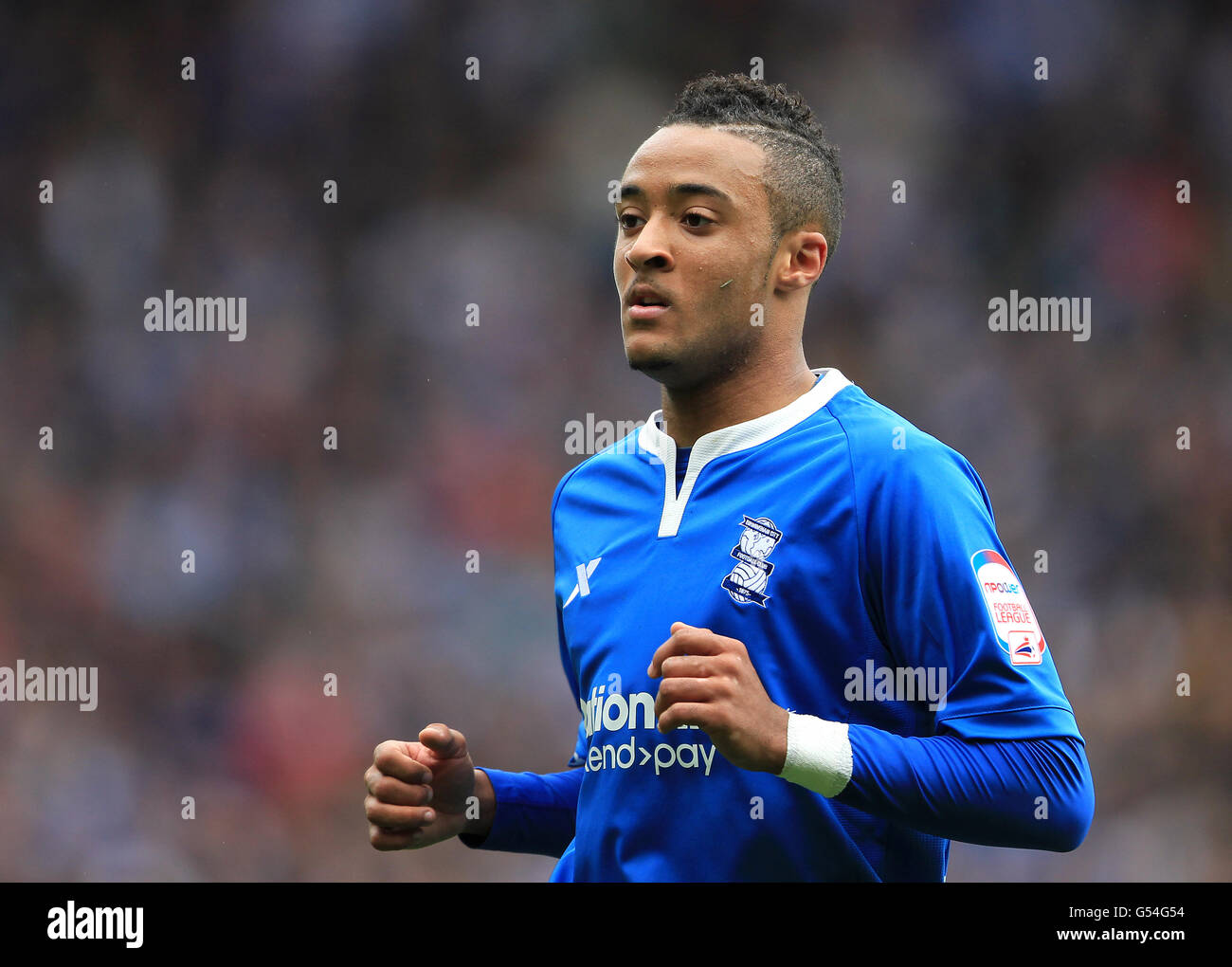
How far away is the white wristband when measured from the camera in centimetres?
184

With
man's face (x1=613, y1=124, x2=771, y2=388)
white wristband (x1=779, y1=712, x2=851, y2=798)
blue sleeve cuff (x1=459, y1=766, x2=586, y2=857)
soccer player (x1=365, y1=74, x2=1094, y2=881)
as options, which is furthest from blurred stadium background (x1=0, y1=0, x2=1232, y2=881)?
white wristband (x1=779, y1=712, x2=851, y2=798)

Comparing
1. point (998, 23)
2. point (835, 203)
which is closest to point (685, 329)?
point (835, 203)

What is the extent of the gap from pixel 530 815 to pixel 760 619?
71 cm

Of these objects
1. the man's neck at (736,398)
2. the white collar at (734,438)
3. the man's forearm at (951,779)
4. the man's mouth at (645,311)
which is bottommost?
the man's forearm at (951,779)

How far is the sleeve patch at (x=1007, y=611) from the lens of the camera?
192 centimetres

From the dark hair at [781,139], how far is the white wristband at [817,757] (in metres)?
0.89

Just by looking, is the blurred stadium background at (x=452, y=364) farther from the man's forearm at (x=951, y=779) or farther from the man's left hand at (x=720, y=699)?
the man's left hand at (x=720, y=699)

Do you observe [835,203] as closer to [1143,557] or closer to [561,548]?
[561,548]
